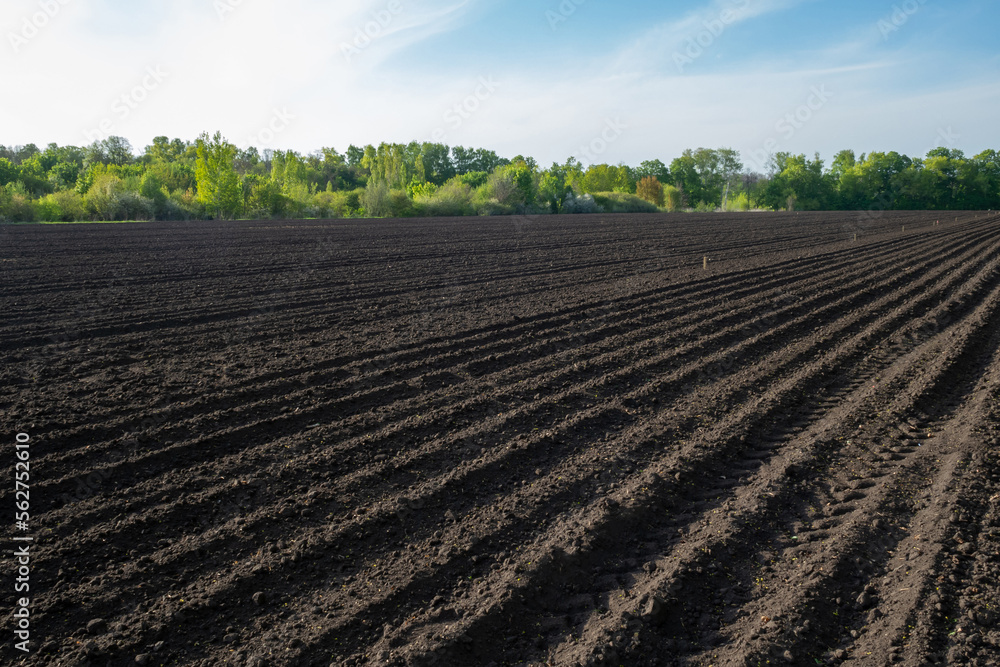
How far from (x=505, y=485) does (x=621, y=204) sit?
2812 inches

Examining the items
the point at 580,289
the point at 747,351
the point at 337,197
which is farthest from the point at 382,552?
the point at 337,197

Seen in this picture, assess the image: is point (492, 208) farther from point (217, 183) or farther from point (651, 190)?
point (651, 190)

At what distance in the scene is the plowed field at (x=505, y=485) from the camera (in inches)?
127

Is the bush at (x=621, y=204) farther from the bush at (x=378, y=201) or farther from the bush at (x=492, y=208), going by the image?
the bush at (x=378, y=201)

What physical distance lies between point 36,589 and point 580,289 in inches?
453

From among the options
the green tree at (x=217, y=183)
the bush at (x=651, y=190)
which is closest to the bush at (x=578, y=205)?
the bush at (x=651, y=190)

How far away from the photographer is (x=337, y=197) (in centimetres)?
5812

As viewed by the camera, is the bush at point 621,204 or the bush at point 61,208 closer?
the bush at point 61,208

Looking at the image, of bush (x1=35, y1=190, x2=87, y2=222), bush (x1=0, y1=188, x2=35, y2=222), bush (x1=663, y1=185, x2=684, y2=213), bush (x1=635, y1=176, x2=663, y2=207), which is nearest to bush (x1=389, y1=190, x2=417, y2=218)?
bush (x1=35, y1=190, x2=87, y2=222)

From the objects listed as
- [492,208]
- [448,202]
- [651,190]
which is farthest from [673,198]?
[448,202]

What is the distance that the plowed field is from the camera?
3227mm

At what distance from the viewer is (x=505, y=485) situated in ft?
15.8

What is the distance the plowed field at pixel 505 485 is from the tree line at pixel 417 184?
39.4 metres

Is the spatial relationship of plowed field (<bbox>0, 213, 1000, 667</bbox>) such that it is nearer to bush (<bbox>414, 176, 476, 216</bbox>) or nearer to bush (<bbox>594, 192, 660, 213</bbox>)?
bush (<bbox>414, 176, 476, 216</bbox>)
